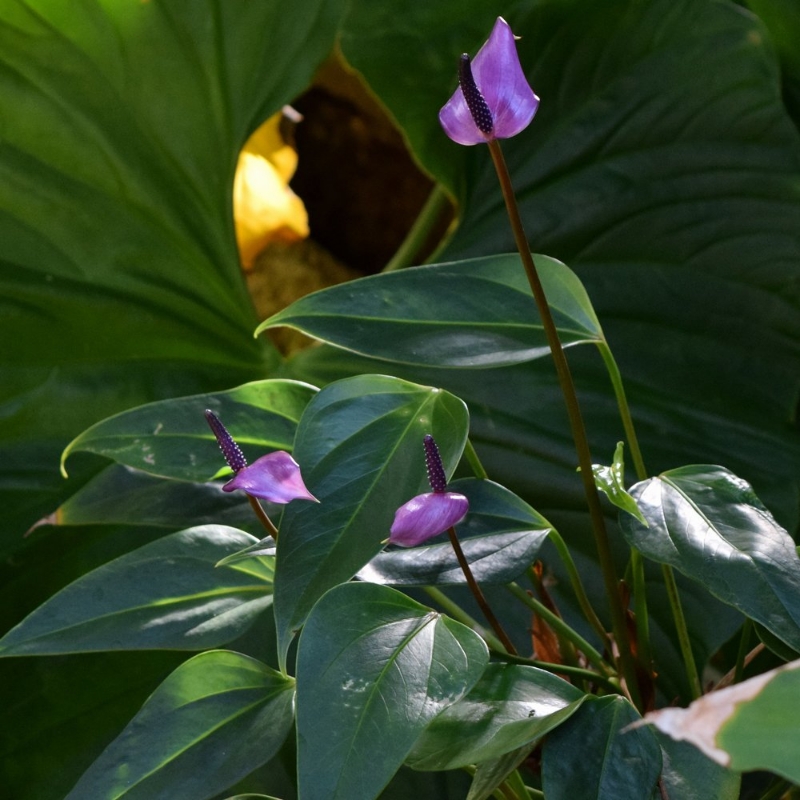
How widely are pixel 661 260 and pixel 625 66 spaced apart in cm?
18

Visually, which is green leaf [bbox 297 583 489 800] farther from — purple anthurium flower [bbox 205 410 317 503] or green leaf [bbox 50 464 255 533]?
green leaf [bbox 50 464 255 533]

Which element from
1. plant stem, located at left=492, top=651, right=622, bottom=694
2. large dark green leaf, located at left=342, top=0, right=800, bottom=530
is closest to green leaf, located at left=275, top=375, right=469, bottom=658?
plant stem, located at left=492, top=651, right=622, bottom=694

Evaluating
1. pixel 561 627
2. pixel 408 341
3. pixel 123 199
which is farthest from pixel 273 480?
pixel 123 199

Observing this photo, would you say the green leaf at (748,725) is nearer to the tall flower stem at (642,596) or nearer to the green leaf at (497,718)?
the green leaf at (497,718)

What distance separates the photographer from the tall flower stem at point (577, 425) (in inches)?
15.4

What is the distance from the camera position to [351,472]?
1.36 ft

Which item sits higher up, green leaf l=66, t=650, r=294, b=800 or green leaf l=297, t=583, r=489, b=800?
green leaf l=297, t=583, r=489, b=800

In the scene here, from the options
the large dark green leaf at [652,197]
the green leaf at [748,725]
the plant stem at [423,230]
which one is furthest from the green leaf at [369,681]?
the plant stem at [423,230]

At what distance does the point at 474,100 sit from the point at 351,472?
17 cm

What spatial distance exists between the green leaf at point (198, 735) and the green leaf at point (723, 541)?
190 millimetres

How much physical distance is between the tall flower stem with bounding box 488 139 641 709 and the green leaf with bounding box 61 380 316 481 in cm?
15

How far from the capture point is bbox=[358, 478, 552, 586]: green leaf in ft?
1.42

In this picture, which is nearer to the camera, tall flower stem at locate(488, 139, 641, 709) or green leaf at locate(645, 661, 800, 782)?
green leaf at locate(645, 661, 800, 782)

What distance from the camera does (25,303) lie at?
754 mm
